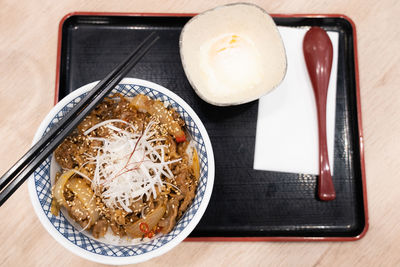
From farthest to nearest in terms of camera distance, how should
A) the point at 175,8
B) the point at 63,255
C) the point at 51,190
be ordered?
1. the point at 175,8
2. the point at 63,255
3. the point at 51,190

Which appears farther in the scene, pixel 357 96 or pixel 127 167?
pixel 357 96

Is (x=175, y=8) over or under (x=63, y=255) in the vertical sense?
over

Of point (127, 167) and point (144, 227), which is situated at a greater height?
point (127, 167)

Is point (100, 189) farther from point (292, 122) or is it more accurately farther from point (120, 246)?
point (292, 122)

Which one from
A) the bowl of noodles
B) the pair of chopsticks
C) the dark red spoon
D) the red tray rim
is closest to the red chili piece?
the bowl of noodles

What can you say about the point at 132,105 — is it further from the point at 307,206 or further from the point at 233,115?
the point at 307,206

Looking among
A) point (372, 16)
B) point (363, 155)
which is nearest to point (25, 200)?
point (363, 155)

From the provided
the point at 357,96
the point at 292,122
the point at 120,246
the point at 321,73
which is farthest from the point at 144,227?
the point at 357,96
